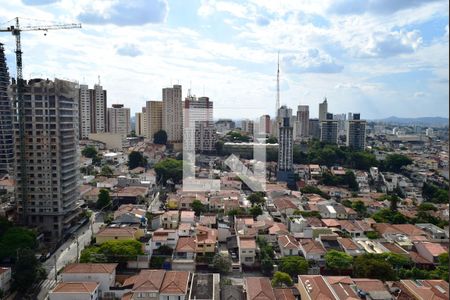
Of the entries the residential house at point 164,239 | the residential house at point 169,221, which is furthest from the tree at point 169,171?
the residential house at point 164,239

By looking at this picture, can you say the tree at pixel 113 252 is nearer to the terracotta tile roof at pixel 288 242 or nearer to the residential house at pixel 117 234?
the residential house at pixel 117 234

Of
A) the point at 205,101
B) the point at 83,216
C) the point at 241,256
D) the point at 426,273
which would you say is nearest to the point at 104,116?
the point at 205,101

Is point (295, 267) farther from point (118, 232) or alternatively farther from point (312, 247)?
point (118, 232)

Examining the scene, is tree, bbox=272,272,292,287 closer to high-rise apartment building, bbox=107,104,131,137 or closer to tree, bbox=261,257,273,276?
tree, bbox=261,257,273,276

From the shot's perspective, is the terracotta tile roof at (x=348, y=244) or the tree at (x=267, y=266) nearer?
the tree at (x=267, y=266)

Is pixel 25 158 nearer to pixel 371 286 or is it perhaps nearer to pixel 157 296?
pixel 157 296

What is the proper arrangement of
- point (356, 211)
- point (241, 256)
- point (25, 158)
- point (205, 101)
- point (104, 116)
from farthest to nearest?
point (104, 116) < point (205, 101) < point (356, 211) < point (25, 158) < point (241, 256)
